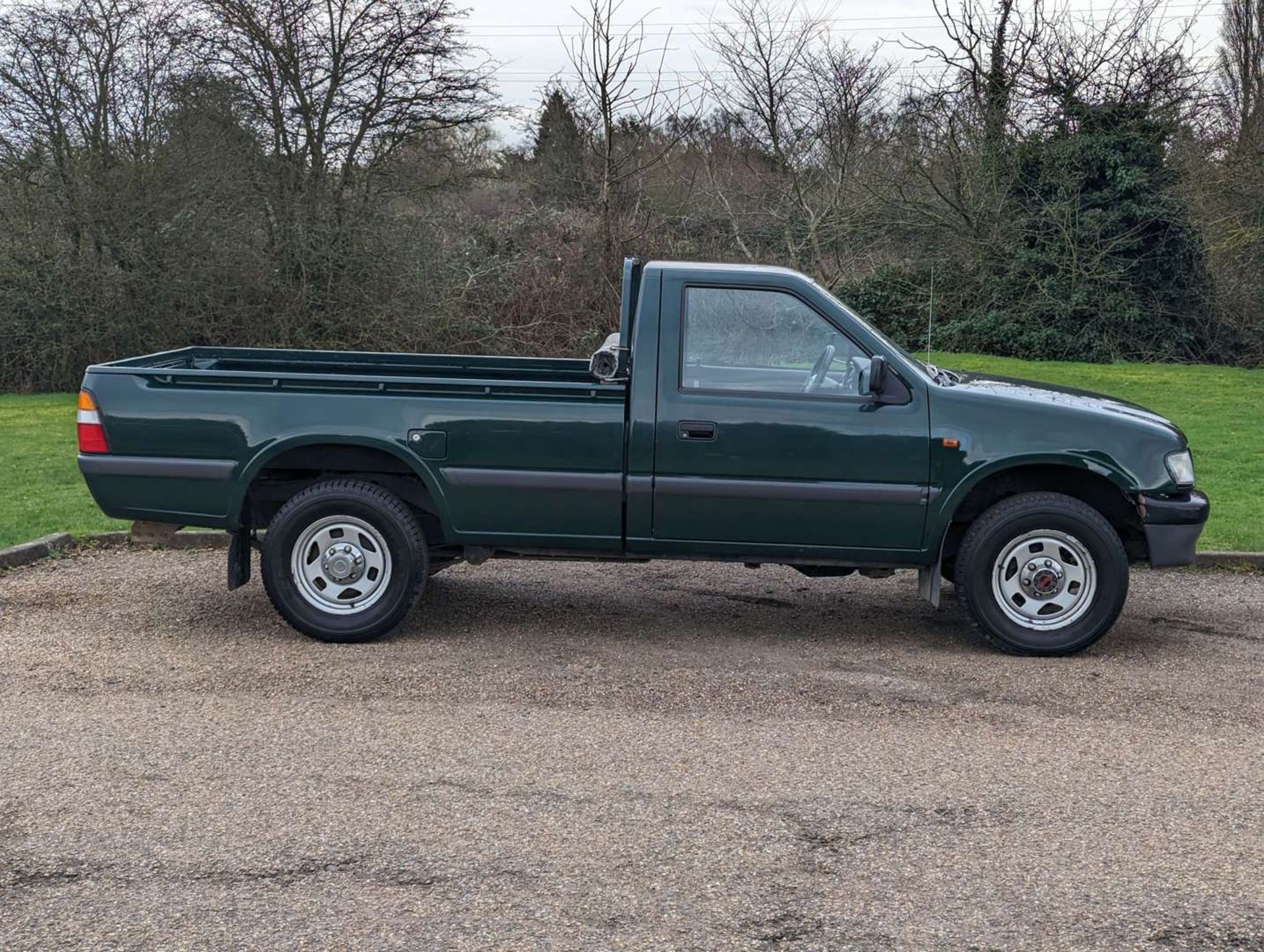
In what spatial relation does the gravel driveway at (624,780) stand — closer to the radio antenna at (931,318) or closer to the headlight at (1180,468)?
the headlight at (1180,468)

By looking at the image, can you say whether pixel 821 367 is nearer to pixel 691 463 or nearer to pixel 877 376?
pixel 877 376

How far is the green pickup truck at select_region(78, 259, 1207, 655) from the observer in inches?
254

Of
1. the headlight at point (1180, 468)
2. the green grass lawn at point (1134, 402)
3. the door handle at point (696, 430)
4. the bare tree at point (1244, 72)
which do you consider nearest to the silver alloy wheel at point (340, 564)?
the door handle at point (696, 430)

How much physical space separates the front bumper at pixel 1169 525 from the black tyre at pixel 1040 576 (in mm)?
160

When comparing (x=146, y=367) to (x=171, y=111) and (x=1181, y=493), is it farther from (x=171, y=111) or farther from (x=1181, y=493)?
(x=171, y=111)

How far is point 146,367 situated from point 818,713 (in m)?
3.80

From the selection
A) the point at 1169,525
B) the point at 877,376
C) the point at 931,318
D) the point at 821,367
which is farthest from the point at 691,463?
the point at 931,318

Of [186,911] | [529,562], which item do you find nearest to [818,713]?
[186,911]

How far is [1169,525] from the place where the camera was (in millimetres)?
6465

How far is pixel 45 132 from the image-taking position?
59.5 ft

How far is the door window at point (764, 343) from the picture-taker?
21.6 ft

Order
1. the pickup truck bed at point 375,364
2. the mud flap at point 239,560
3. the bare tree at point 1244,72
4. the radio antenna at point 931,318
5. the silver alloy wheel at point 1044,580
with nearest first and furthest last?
the silver alloy wheel at point 1044,580 < the mud flap at point 239,560 < the pickup truck bed at point 375,364 < the radio antenna at point 931,318 < the bare tree at point 1244,72

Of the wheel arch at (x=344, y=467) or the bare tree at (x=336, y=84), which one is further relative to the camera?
the bare tree at (x=336, y=84)

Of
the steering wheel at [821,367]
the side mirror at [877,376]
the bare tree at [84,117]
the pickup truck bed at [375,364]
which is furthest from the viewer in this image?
the bare tree at [84,117]
